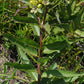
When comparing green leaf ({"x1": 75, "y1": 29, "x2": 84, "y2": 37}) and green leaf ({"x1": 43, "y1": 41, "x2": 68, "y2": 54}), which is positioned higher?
green leaf ({"x1": 75, "y1": 29, "x2": 84, "y2": 37})

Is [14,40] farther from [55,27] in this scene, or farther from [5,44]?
[5,44]

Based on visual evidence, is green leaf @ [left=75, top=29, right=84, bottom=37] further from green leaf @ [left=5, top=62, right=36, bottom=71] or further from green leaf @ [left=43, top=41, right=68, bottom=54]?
green leaf @ [left=5, top=62, right=36, bottom=71]

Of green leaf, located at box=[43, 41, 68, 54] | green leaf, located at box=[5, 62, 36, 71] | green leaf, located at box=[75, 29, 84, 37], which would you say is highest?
green leaf, located at box=[75, 29, 84, 37]

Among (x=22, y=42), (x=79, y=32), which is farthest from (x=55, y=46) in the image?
(x=79, y=32)

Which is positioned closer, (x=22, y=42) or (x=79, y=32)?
(x=22, y=42)

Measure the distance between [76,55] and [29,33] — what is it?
2.85 ft

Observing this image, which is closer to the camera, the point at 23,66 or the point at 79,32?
the point at 23,66

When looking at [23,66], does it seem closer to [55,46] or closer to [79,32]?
[55,46]

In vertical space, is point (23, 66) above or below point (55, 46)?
below

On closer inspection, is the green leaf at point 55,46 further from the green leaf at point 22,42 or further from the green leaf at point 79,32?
the green leaf at point 79,32

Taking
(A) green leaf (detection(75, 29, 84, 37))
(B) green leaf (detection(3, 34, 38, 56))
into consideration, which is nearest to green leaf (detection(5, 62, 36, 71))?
(B) green leaf (detection(3, 34, 38, 56))

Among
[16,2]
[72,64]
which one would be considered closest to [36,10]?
[72,64]

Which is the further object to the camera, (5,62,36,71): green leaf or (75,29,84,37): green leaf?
(75,29,84,37): green leaf

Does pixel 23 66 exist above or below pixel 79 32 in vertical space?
below
